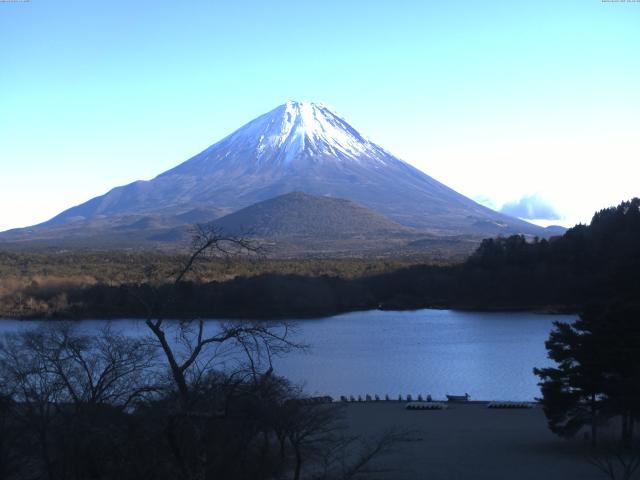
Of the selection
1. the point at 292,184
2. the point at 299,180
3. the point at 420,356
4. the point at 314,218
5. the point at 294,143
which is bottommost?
the point at 420,356

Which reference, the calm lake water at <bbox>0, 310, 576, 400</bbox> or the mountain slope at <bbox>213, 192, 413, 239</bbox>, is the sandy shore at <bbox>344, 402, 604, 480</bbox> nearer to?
the calm lake water at <bbox>0, 310, 576, 400</bbox>

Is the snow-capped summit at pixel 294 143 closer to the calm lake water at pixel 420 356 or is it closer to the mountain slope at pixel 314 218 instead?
the mountain slope at pixel 314 218

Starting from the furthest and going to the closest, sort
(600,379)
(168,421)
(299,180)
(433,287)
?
(299,180) < (433,287) < (600,379) < (168,421)

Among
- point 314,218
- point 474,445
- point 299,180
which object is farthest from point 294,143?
point 474,445

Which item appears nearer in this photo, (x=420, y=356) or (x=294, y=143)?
(x=420, y=356)

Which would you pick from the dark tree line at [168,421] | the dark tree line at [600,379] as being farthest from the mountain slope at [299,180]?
the dark tree line at [168,421]

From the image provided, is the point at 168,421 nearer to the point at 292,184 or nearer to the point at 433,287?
the point at 433,287
